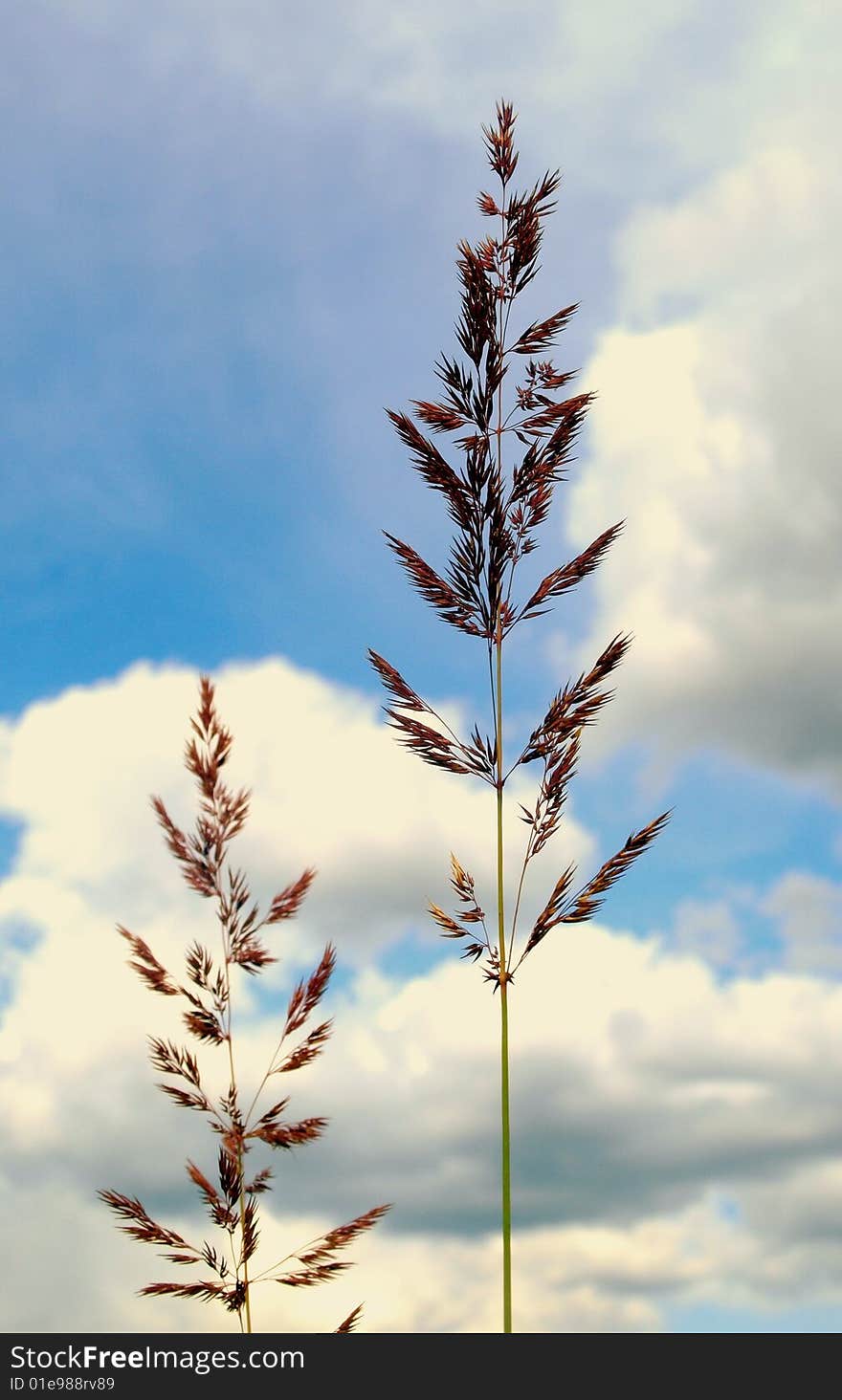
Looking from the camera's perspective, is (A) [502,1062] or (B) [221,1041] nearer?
(A) [502,1062]

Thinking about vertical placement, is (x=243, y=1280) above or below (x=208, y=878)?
below

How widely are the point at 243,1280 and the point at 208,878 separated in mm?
1962

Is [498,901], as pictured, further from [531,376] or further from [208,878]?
[531,376]

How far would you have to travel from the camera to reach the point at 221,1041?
629 centimetres
